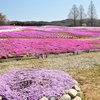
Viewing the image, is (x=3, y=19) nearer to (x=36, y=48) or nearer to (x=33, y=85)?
(x=36, y=48)

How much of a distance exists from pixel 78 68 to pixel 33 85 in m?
7.21

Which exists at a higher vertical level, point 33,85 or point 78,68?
point 33,85

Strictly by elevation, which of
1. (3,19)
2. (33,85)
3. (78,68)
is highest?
(3,19)

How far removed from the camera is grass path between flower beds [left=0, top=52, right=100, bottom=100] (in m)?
11.5

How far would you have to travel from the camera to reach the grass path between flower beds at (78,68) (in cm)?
1148

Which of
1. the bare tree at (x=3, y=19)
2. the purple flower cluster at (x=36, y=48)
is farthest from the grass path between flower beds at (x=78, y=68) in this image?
the bare tree at (x=3, y=19)

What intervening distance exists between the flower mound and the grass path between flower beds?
4.64ft

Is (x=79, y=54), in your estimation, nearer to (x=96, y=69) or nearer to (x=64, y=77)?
(x=96, y=69)

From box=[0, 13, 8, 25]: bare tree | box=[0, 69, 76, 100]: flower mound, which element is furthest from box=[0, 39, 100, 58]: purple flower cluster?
box=[0, 13, 8, 25]: bare tree

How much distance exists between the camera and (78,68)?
16266 mm

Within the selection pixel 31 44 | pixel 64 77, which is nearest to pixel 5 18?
pixel 31 44

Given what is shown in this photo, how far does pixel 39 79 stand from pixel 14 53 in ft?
34.2

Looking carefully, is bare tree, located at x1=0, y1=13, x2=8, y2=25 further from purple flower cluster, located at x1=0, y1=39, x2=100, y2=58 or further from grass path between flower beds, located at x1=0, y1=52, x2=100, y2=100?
grass path between flower beds, located at x1=0, y1=52, x2=100, y2=100

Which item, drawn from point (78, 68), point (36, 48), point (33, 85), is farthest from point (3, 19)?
point (33, 85)
